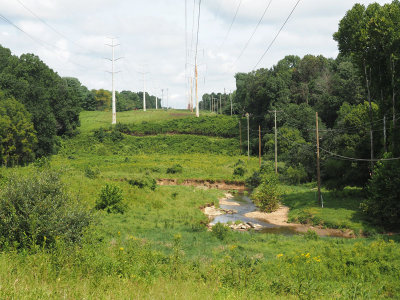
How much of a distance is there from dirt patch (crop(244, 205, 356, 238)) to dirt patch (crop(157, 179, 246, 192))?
1396cm

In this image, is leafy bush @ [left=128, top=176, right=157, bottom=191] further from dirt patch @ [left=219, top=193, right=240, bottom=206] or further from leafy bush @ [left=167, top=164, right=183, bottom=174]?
leafy bush @ [left=167, top=164, right=183, bottom=174]

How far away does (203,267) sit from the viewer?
1325 centimetres

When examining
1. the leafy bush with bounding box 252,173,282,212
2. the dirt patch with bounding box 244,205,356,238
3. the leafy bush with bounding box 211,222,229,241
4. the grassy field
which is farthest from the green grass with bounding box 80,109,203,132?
the leafy bush with bounding box 211,222,229,241

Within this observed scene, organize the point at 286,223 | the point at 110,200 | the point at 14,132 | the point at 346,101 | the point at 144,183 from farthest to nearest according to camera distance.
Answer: the point at 346,101 < the point at 14,132 < the point at 144,183 < the point at 286,223 < the point at 110,200

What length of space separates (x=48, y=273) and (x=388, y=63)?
3076cm

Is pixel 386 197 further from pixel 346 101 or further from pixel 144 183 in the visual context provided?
pixel 346 101

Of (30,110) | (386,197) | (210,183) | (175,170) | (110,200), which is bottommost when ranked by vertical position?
(210,183)

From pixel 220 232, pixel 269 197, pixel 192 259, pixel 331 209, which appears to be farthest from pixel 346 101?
pixel 192 259

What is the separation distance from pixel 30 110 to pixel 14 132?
8708 millimetres

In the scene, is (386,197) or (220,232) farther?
(386,197)

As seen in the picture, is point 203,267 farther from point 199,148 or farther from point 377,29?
point 199,148

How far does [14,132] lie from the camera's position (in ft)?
173

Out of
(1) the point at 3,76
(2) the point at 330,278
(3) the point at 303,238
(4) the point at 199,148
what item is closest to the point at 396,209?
(3) the point at 303,238

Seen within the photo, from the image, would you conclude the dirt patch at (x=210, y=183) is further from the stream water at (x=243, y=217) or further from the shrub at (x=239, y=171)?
the stream water at (x=243, y=217)
